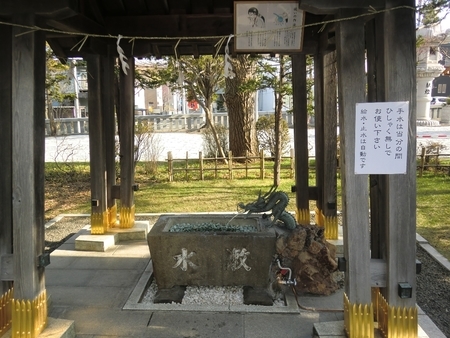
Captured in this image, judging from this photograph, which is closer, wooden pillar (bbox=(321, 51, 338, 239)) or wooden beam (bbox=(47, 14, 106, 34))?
wooden beam (bbox=(47, 14, 106, 34))

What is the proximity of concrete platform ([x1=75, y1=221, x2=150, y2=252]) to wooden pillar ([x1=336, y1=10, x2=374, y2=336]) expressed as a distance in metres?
4.18

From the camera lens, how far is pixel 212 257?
4.69 meters

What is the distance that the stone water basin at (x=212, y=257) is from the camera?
459 centimetres

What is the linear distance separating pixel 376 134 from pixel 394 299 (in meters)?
1.37

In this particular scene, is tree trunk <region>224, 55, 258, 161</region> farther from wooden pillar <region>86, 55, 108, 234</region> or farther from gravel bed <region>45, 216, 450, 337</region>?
wooden pillar <region>86, 55, 108, 234</region>

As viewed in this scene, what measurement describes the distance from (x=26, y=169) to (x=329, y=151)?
175 inches

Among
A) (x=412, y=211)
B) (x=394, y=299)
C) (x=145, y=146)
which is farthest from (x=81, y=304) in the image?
(x=145, y=146)

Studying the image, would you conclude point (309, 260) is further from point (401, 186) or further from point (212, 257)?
point (401, 186)

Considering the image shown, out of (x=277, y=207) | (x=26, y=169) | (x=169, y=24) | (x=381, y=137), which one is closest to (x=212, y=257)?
(x=277, y=207)

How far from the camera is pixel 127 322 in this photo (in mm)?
4105

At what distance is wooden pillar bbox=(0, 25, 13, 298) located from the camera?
11.8ft

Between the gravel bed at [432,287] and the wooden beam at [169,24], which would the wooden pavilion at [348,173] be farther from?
the wooden beam at [169,24]

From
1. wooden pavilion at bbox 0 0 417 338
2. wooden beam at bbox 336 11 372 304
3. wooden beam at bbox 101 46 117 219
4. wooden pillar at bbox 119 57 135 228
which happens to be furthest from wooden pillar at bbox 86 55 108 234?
wooden beam at bbox 336 11 372 304

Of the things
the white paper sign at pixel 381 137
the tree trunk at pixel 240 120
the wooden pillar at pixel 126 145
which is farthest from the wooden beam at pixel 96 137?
the tree trunk at pixel 240 120
